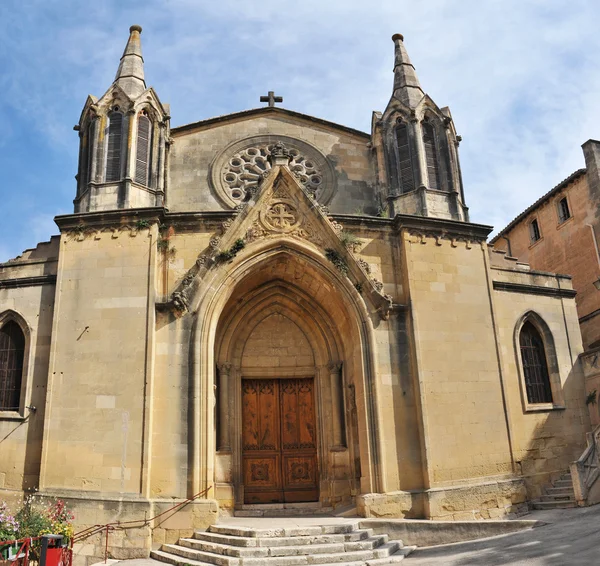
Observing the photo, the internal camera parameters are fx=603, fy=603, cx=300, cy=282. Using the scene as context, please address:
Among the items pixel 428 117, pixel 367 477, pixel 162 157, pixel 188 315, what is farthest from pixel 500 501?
pixel 162 157

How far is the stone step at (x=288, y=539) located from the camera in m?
10.6

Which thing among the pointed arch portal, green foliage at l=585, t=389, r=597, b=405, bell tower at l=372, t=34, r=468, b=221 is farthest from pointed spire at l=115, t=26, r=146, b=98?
green foliage at l=585, t=389, r=597, b=405

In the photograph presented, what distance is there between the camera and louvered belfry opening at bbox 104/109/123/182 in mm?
14681

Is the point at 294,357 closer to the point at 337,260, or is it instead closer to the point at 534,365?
the point at 337,260

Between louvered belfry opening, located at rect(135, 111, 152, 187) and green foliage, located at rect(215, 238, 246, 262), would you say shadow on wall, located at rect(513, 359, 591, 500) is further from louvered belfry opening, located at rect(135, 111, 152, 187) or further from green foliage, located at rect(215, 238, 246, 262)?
louvered belfry opening, located at rect(135, 111, 152, 187)

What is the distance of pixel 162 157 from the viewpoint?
15.5 m

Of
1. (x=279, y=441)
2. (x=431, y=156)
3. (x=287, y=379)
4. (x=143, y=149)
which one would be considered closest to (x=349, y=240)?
(x=431, y=156)

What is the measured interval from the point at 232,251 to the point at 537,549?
27.1ft

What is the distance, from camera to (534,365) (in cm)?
1554

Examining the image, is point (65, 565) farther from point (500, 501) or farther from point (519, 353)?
point (519, 353)

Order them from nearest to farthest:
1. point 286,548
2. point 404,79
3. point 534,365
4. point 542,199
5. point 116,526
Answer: point 286,548
point 116,526
point 534,365
point 404,79
point 542,199

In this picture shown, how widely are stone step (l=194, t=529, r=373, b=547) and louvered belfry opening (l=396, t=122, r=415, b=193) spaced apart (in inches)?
336

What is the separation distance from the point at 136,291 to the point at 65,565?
216 inches

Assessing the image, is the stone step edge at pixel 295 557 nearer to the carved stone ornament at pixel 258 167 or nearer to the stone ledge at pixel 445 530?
the stone ledge at pixel 445 530
